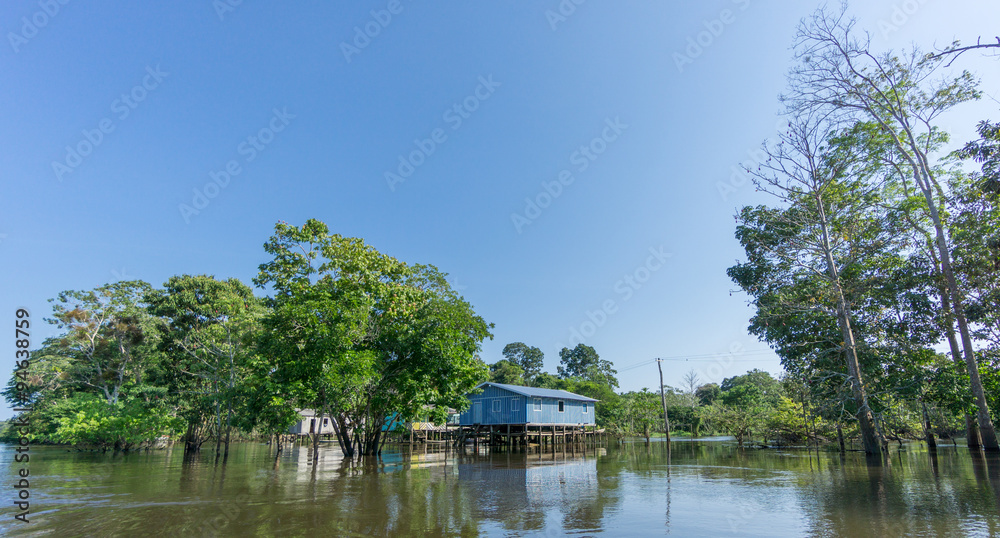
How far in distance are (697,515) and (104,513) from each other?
39.6 feet

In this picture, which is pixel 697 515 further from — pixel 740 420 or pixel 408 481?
pixel 740 420

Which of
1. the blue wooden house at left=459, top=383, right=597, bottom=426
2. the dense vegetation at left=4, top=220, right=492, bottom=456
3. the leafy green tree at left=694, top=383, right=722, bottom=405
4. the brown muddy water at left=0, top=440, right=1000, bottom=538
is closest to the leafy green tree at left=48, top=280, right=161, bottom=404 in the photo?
the dense vegetation at left=4, top=220, right=492, bottom=456

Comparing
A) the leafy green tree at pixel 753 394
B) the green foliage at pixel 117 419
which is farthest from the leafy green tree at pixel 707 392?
the green foliage at pixel 117 419

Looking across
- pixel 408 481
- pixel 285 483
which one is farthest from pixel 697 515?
pixel 285 483

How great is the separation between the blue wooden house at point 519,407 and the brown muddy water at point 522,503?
1647 centimetres

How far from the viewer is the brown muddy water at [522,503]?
825 cm

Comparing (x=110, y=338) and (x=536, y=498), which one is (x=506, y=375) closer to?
(x=110, y=338)

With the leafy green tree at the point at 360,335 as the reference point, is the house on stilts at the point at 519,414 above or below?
below

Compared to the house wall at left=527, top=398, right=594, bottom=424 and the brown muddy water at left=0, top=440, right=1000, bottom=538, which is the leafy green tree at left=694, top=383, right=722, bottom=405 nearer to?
the house wall at left=527, top=398, right=594, bottom=424

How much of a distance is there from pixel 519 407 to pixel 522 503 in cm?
2307

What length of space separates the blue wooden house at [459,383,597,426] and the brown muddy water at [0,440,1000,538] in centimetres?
1647

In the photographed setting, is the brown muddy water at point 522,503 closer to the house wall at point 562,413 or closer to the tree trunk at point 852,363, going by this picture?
the tree trunk at point 852,363

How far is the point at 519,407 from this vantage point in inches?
1328

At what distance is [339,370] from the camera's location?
59.7 ft
